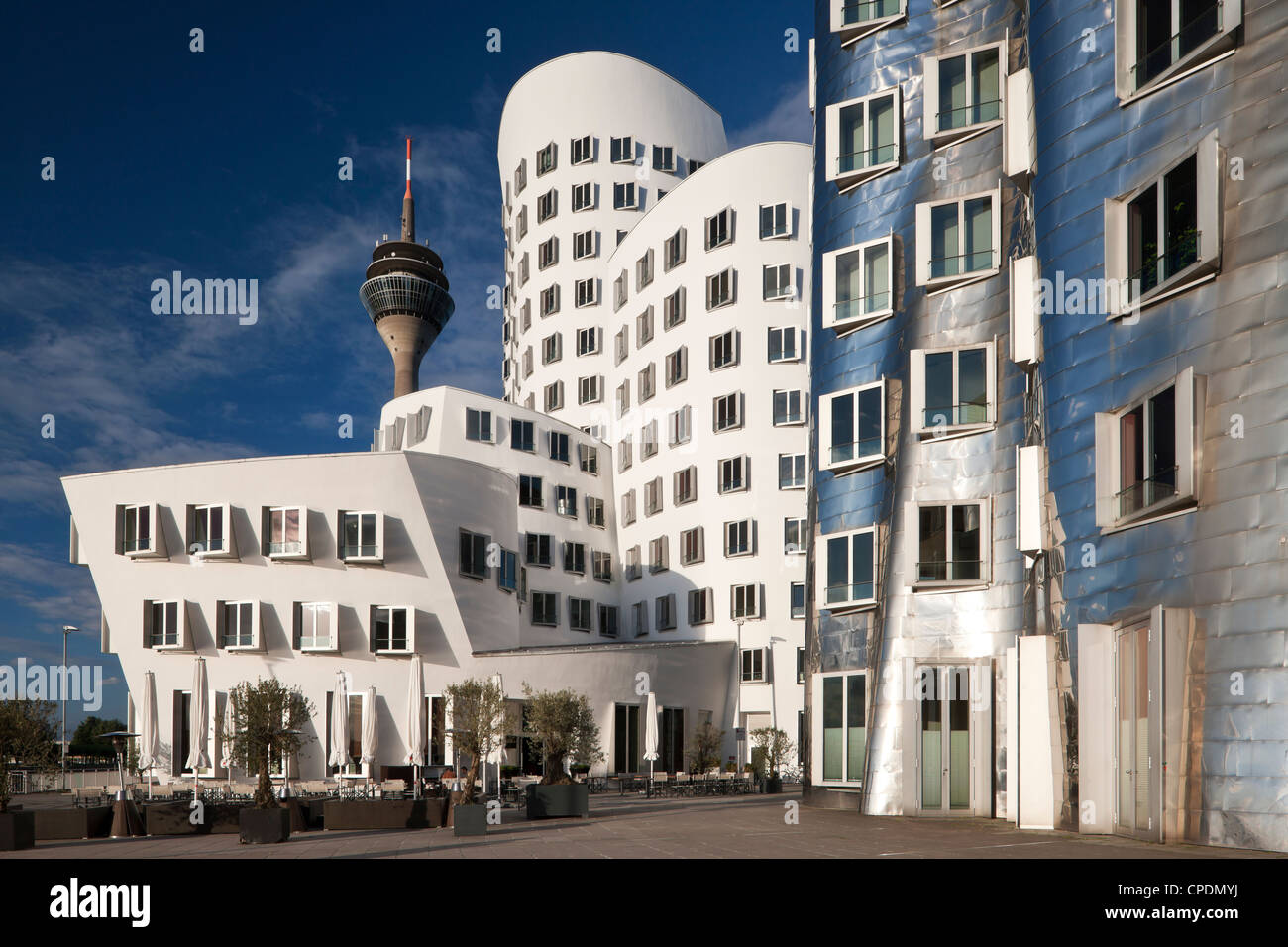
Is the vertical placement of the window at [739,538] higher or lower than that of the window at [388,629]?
higher

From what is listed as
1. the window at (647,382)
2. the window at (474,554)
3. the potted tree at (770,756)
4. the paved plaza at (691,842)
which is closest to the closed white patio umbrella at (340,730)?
the paved plaza at (691,842)

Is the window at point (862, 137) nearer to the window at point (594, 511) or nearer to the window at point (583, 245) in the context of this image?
the window at point (594, 511)

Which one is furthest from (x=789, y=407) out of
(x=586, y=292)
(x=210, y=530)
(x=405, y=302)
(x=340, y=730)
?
(x=405, y=302)

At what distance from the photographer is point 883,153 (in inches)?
1069

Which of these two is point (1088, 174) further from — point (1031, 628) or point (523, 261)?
point (523, 261)

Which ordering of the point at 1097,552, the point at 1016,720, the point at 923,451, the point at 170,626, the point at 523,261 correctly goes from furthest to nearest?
the point at 523,261
the point at 170,626
the point at 923,451
the point at 1016,720
the point at 1097,552

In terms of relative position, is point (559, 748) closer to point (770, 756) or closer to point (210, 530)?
point (770, 756)

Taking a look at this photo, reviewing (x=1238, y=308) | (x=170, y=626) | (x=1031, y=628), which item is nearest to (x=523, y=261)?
(x=170, y=626)

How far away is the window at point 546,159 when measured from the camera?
231 feet

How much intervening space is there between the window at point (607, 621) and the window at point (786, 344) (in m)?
16.8

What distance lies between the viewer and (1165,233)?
17359 mm

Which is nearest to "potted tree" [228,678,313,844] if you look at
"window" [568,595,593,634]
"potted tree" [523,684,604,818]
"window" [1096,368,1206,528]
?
"potted tree" [523,684,604,818]

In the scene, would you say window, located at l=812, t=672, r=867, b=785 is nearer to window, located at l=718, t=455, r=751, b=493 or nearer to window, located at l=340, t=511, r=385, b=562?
window, located at l=340, t=511, r=385, b=562
